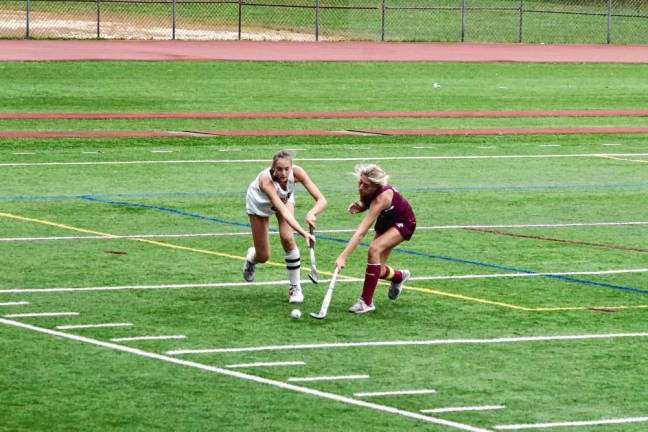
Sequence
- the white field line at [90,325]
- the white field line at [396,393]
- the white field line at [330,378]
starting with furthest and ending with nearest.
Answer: the white field line at [90,325] → the white field line at [330,378] → the white field line at [396,393]

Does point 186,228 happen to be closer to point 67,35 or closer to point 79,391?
point 79,391

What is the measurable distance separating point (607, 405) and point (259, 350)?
118 inches

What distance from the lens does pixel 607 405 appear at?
11.4m

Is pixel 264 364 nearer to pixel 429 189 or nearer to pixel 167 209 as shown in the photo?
pixel 167 209

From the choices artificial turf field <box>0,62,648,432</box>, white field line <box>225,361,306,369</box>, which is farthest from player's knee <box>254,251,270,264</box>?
white field line <box>225,361,306,369</box>

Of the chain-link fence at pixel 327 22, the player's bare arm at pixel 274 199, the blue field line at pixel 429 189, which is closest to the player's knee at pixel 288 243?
the player's bare arm at pixel 274 199

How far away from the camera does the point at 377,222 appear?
584 inches

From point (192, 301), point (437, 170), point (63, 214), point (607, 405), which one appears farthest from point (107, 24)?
point (607, 405)

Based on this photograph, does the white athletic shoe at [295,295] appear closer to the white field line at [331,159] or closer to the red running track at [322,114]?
the white field line at [331,159]

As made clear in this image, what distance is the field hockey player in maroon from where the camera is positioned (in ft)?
46.9

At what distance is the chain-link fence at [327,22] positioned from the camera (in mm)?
60156

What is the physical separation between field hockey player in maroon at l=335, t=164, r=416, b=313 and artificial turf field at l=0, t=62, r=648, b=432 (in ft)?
1.09

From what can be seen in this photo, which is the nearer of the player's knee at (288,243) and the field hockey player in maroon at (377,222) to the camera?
the field hockey player in maroon at (377,222)

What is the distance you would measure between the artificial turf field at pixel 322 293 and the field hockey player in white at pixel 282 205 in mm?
416
